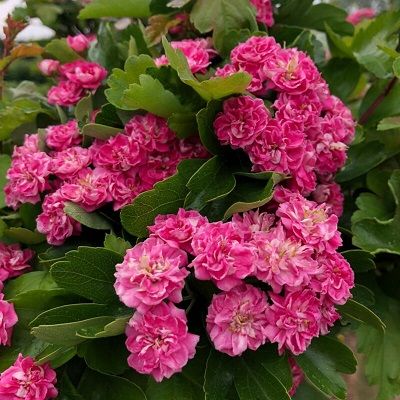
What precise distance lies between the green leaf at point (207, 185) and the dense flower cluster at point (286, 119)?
37mm

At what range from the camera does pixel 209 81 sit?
625 mm

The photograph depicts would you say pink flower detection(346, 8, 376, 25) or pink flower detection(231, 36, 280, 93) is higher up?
pink flower detection(231, 36, 280, 93)

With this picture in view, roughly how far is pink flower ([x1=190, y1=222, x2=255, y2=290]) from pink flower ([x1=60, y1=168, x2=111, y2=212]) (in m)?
0.16

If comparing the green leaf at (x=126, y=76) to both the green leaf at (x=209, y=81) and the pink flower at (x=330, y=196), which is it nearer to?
the green leaf at (x=209, y=81)

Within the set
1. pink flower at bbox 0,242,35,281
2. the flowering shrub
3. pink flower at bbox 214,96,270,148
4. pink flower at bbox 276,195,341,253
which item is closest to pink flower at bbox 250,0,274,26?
the flowering shrub

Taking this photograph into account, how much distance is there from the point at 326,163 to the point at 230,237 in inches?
8.5

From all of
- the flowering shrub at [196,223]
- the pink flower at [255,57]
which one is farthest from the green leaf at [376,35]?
the pink flower at [255,57]

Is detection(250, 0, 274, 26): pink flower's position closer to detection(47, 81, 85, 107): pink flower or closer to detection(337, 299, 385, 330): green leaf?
detection(47, 81, 85, 107): pink flower

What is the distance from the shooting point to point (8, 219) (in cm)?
76

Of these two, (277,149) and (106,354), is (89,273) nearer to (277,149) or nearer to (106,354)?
(106,354)

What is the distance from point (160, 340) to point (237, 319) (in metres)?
0.08

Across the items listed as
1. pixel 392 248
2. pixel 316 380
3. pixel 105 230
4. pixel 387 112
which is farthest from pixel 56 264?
pixel 387 112

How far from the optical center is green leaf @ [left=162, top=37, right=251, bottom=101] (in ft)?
2.00

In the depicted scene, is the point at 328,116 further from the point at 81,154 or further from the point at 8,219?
the point at 8,219
